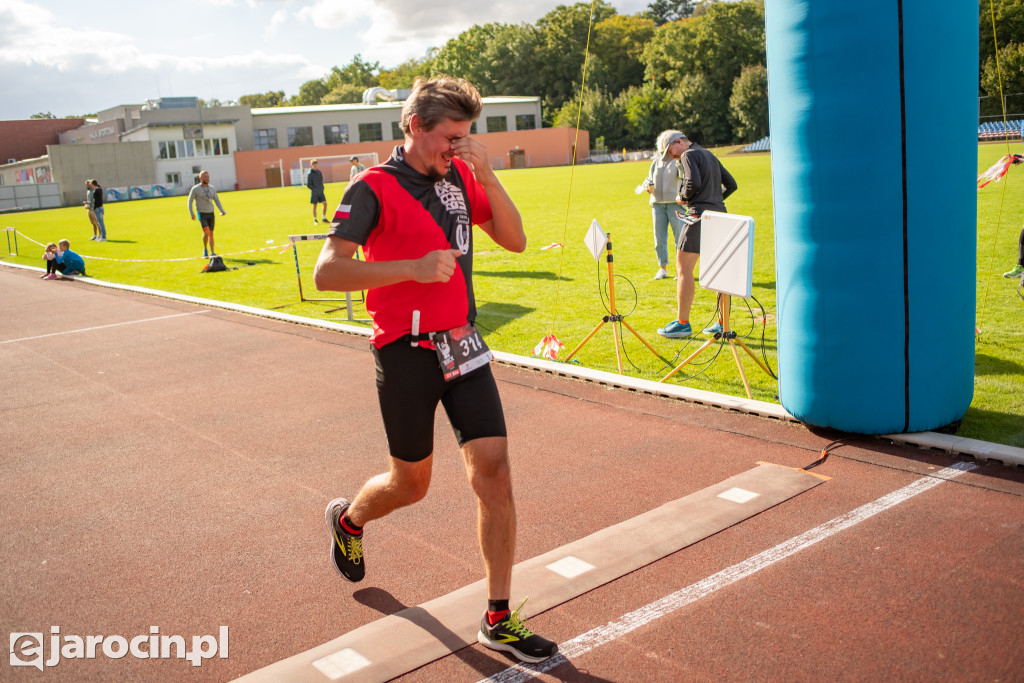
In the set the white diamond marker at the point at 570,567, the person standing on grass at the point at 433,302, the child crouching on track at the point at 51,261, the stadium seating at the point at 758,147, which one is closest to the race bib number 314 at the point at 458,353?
the person standing on grass at the point at 433,302

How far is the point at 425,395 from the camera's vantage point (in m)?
3.39

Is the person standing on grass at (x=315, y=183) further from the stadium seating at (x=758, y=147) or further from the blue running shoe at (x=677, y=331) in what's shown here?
the stadium seating at (x=758, y=147)

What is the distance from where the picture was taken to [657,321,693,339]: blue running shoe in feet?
28.3

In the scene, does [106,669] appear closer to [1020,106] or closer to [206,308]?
[206,308]

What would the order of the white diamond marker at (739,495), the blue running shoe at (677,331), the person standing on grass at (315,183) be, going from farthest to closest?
the person standing on grass at (315,183), the blue running shoe at (677,331), the white diamond marker at (739,495)

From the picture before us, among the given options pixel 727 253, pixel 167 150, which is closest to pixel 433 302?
pixel 727 253

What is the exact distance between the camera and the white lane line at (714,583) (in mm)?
3297

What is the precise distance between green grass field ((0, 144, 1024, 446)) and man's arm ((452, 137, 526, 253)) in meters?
2.97

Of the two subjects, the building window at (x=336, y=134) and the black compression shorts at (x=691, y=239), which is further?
the building window at (x=336, y=134)

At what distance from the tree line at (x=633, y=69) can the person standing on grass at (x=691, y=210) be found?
172 feet

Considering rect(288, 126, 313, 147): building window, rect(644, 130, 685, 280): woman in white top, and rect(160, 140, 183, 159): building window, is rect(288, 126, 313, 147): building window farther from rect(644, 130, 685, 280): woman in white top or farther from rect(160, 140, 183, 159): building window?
rect(644, 130, 685, 280): woman in white top

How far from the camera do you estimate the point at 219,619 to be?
3.79m

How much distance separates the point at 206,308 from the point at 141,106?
89.5m

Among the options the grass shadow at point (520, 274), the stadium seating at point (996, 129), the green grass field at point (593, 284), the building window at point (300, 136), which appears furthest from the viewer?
the building window at point (300, 136)
